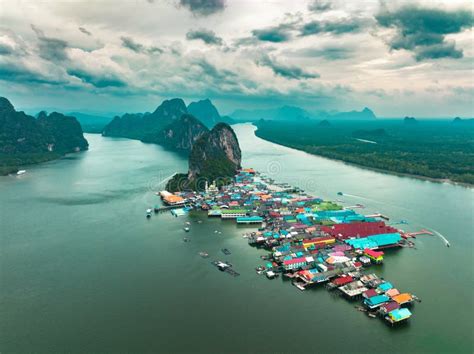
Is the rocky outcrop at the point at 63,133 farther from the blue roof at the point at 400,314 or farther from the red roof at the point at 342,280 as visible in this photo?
the blue roof at the point at 400,314

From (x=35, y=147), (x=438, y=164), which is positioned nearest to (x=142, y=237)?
(x=438, y=164)

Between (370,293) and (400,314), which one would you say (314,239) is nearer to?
(370,293)

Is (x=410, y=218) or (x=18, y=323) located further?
(x=410, y=218)

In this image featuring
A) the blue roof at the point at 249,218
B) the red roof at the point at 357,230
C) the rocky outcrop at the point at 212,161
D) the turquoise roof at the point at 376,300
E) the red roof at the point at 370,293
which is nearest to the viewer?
the turquoise roof at the point at 376,300

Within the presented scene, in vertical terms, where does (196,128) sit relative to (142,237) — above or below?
above

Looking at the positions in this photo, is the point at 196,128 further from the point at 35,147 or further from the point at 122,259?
the point at 122,259

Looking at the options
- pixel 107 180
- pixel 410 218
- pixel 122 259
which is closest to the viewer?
pixel 122 259

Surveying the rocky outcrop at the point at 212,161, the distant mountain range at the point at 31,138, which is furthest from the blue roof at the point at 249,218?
the distant mountain range at the point at 31,138
